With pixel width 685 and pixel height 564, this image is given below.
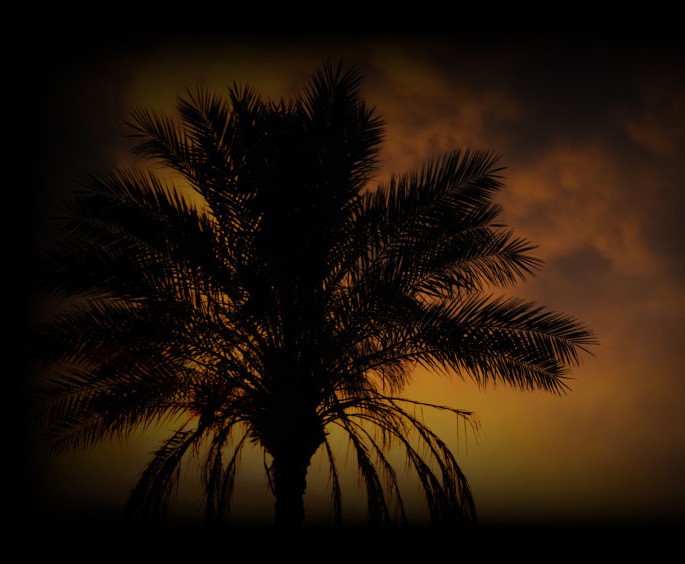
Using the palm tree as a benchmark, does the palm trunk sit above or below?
below

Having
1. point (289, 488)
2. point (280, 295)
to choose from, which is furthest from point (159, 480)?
point (280, 295)

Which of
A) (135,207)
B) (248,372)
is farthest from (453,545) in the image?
(135,207)

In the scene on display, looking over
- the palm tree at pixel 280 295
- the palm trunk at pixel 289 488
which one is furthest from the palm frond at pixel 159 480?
the palm trunk at pixel 289 488

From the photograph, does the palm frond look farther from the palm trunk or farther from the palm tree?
the palm trunk

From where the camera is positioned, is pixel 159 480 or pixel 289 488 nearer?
pixel 159 480

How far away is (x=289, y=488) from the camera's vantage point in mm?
7055

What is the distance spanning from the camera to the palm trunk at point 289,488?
7035 mm

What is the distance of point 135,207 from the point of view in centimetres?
702

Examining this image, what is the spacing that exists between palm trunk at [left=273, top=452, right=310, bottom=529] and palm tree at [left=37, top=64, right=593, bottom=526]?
2 centimetres

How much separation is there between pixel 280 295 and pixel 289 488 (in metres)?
2.11

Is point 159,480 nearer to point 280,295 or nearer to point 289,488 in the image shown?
point 289,488

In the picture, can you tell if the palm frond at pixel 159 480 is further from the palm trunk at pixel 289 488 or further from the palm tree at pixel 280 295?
the palm trunk at pixel 289 488

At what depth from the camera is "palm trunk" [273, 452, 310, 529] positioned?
23.1ft

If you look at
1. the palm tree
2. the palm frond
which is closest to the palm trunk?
the palm tree
